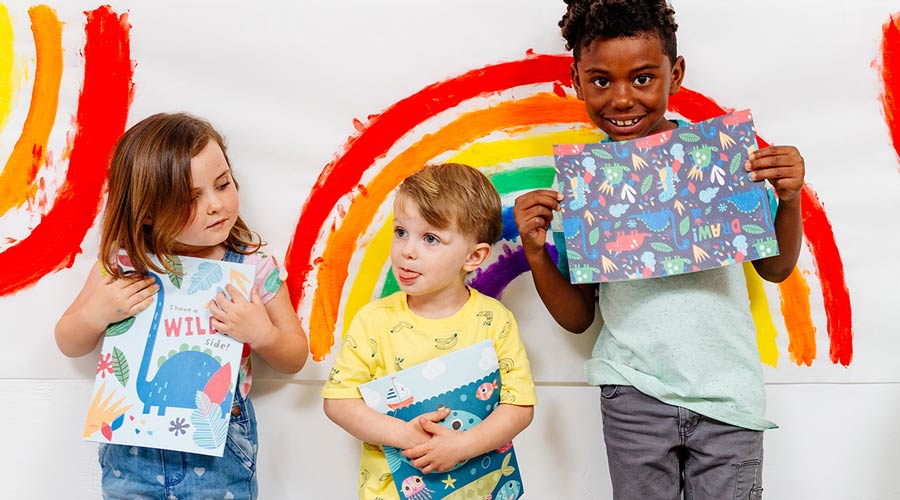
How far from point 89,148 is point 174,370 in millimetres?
387

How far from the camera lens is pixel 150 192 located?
1023 mm

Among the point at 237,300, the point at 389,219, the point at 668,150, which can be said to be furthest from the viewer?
the point at 389,219

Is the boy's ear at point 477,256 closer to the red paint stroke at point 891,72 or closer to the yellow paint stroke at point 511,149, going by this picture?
the yellow paint stroke at point 511,149

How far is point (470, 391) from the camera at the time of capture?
98cm

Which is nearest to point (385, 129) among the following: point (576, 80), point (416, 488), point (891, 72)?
point (576, 80)

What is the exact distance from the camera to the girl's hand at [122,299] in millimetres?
1056

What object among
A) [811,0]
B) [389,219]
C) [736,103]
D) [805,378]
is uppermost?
[811,0]

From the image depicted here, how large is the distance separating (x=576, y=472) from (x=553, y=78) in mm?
577

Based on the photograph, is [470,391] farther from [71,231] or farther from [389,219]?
[71,231]

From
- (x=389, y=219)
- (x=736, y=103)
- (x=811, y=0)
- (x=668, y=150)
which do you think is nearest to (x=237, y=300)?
(x=389, y=219)

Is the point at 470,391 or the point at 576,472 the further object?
the point at 576,472

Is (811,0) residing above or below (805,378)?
above

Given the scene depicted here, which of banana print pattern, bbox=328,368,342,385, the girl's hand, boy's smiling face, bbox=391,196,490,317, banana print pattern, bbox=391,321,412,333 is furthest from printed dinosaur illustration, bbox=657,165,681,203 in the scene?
the girl's hand

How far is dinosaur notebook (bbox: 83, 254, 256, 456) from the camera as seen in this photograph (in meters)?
1.02
